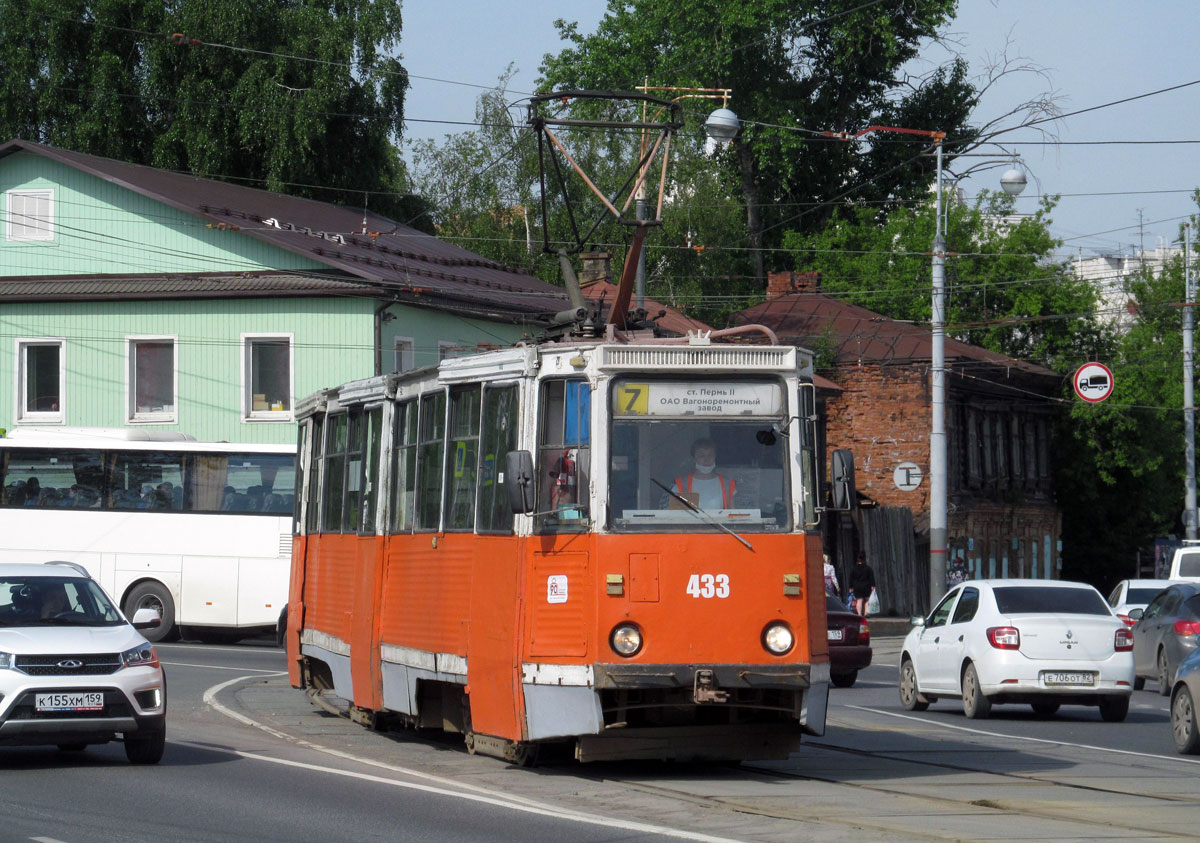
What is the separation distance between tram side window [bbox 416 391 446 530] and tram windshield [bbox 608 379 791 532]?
2.33 meters

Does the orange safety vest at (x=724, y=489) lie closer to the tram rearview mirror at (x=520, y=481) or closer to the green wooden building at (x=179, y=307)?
the tram rearview mirror at (x=520, y=481)

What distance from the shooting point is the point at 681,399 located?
12445mm

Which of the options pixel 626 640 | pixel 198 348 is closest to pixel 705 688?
pixel 626 640

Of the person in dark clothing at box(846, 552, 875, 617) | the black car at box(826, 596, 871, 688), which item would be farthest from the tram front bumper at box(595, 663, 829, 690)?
the person in dark clothing at box(846, 552, 875, 617)

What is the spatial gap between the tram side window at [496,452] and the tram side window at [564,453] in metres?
0.34

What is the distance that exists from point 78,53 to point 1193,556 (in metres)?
36.3

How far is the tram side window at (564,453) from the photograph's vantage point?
12.3 m

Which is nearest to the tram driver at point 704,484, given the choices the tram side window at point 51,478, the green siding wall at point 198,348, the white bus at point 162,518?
the white bus at point 162,518

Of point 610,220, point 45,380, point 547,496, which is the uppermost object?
point 610,220

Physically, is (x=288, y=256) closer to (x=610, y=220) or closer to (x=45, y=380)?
(x=45, y=380)

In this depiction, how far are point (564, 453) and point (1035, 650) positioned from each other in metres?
8.20

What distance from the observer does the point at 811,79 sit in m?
60.6

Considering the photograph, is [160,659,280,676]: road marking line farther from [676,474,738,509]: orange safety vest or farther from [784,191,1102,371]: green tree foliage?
Answer: [784,191,1102,371]: green tree foliage

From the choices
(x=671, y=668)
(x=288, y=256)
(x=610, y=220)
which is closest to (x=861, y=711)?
(x=671, y=668)
